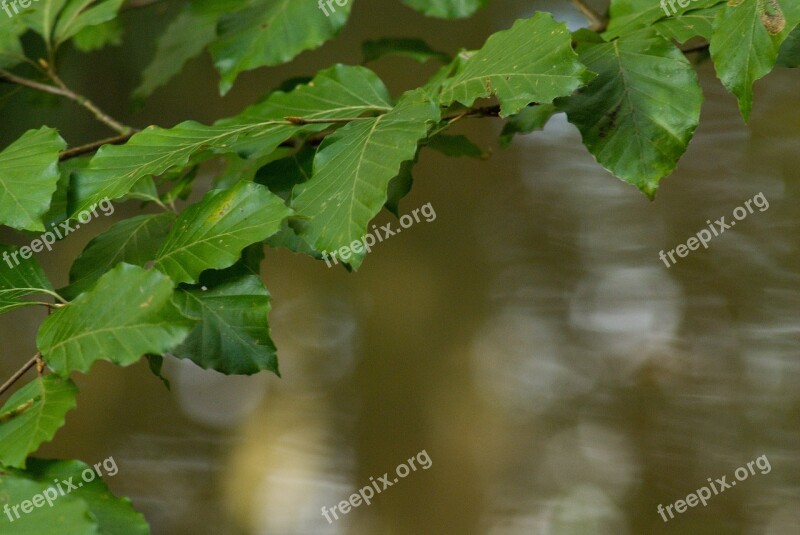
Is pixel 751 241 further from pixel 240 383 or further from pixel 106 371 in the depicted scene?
pixel 106 371

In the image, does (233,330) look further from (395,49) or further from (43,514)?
(395,49)

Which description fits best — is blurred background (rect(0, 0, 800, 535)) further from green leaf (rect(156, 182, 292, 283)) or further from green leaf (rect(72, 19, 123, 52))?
green leaf (rect(156, 182, 292, 283))

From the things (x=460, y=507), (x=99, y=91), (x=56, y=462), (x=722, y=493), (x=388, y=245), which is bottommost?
(x=460, y=507)

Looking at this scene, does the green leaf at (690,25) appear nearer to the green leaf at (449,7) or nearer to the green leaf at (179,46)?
the green leaf at (449,7)

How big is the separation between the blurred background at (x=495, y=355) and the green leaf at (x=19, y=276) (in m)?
1.13

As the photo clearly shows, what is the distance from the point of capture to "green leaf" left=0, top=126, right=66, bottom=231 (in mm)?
571

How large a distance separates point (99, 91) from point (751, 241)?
155 centimetres

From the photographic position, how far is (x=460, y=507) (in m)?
1.68

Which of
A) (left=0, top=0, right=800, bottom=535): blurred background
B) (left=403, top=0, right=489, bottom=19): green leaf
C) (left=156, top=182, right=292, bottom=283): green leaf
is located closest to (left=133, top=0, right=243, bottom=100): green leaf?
(left=403, top=0, right=489, bottom=19): green leaf

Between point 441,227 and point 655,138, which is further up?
point 655,138

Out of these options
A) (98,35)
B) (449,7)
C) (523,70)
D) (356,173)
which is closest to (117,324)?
(356,173)

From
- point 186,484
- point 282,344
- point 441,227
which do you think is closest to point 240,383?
point 282,344

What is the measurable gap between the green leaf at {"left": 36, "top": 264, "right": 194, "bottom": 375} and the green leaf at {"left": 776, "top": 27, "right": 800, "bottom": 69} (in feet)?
1.67

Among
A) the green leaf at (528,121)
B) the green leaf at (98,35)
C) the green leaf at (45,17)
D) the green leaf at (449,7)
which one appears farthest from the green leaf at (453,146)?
the green leaf at (98,35)
